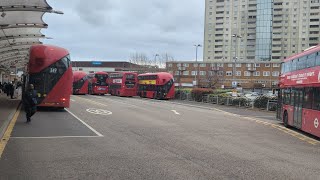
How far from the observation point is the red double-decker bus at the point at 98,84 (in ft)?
206

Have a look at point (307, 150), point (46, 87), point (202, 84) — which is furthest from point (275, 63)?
point (307, 150)

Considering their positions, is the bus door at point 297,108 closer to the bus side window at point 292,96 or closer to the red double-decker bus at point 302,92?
the red double-decker bus at point 302,92

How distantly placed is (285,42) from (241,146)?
145718 millimetres

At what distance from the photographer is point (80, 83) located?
58969 millimetres

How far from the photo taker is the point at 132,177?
7785mm

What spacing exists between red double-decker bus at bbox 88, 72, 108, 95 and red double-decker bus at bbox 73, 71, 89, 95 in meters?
3.49

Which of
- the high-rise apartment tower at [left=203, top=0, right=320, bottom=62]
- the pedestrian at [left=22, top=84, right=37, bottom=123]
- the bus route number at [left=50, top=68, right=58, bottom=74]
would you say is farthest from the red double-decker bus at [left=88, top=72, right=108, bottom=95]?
the high-rise apartment tower at [left=203, top=0, right=320, bottom=62]

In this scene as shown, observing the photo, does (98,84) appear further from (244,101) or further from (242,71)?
(242,71)

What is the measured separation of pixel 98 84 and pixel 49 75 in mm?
39125

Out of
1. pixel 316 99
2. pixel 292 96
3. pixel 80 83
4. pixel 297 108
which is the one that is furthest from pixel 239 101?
pixel 80 83

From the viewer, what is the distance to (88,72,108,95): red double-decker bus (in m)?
62.8

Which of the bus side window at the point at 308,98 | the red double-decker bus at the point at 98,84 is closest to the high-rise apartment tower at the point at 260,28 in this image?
the red double-decker bus at the point at 98,84

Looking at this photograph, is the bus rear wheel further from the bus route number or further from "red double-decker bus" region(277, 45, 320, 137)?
the bus route number

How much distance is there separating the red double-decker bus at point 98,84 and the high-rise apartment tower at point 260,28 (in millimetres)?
89832
